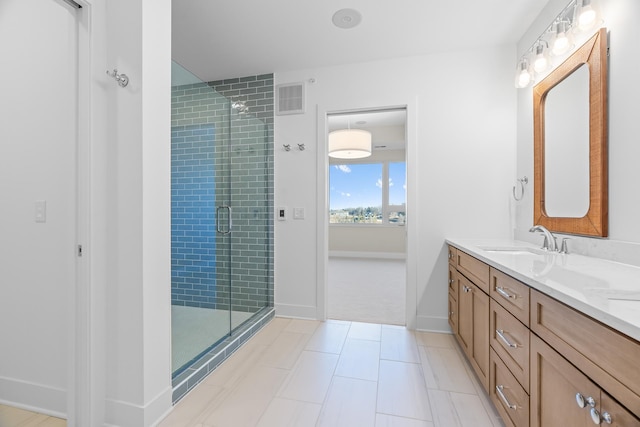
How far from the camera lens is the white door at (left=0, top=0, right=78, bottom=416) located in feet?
5.18

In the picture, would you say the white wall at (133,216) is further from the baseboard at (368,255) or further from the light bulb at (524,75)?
the baseboard at (368,255)

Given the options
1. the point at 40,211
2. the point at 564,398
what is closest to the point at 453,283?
the point at 564,398

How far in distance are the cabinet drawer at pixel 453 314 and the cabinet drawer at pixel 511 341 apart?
804mm

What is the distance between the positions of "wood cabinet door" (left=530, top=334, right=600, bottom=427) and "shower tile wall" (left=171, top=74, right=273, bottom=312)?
82.7 inches

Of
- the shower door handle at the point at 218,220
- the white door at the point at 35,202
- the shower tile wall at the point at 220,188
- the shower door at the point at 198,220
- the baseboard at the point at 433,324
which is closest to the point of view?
the white door at the point at 35,202

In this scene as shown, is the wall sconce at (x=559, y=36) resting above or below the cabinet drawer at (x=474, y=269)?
above

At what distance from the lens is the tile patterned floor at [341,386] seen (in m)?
1.60

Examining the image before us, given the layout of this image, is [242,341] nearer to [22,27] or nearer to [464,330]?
[464,330]

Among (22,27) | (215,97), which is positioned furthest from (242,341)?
(22,27)

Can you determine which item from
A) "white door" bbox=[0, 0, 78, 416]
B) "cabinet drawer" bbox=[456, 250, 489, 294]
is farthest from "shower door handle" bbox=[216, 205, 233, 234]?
"cabinet drawer" bbox=[456, 250, 489, 294]

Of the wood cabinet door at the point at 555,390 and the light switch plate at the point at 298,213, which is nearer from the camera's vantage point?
the wood cabinet door at the point at 555,390

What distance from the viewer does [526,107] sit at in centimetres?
246

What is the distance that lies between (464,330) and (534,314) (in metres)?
1.11

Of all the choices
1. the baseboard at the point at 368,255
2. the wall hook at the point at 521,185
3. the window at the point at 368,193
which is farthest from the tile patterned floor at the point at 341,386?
the window at the point at 368,193
